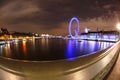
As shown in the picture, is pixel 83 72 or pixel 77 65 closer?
pixel 83 72

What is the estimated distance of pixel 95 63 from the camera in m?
5.80

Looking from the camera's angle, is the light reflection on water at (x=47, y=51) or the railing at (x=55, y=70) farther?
the light reflection on water at (x=47, y=51)

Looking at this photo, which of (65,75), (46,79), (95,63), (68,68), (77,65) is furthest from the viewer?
(95,63)

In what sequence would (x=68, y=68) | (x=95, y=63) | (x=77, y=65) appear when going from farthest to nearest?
1. (x=95, y=63)
2. (x=77, y=65)
3. (x=68, y=68)

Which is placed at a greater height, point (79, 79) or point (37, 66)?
point (37, 66)

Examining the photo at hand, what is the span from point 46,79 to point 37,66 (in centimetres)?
72

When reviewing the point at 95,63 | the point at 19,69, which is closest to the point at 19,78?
the point at 19,69

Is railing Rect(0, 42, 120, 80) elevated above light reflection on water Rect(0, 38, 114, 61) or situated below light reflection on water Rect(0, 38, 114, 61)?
above

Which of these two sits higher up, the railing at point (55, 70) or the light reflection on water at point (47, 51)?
the railing at point (55, 70)

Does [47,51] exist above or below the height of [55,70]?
below

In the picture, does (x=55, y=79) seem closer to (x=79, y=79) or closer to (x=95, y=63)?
(x=79, y=79)

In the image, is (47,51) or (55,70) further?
(47,51)

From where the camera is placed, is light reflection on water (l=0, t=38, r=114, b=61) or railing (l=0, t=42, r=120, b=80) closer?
railing (l=0, t=42, r=120, b=80)

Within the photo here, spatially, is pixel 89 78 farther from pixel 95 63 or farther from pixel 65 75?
pixel 95 63
